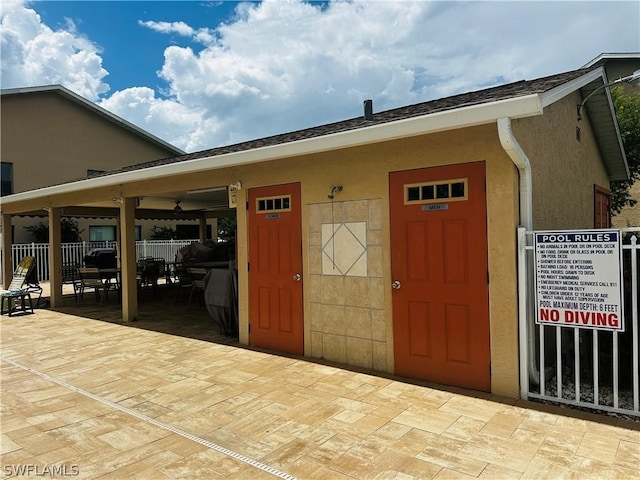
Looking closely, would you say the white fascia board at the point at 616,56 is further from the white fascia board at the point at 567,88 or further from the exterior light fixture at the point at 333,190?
the exterior light fixture at the point at 333,190

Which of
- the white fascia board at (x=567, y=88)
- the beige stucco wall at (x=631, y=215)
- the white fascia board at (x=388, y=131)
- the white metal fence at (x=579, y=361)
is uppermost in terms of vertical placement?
the white fascia board at (x=567, y=88)

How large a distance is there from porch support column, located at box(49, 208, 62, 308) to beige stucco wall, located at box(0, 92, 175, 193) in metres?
10.4

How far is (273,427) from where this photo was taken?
12.4 ft

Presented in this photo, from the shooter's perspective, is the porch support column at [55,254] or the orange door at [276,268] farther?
the porch support column at [55,254]

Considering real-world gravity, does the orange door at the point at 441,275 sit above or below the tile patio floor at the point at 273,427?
→ above

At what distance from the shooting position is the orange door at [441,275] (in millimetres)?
4465

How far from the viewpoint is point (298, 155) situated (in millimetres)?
5734

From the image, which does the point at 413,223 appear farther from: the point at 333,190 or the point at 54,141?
the point at 54,141

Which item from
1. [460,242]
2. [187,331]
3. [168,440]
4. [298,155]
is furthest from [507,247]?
[187,331]

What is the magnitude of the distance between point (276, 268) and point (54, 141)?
19666mm

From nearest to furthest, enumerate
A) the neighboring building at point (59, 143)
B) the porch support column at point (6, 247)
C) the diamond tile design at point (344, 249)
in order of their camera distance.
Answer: the diamond tile design at point (344, 249), the porch support column at point (6, 247), the neighboring building at point (59, 143)
